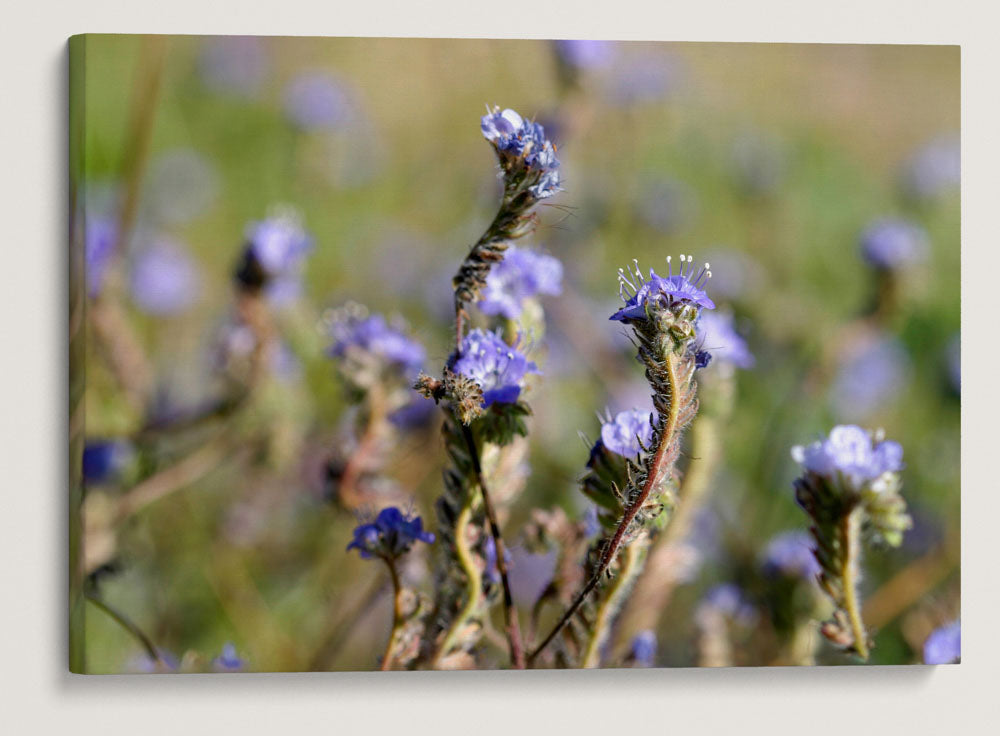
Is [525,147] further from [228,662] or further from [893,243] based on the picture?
[893,243]

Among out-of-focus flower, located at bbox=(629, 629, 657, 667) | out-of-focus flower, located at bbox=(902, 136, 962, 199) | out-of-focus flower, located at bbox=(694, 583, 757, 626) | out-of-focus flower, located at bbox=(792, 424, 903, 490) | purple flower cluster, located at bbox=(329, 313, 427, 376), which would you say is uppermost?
out-of-focus flower, located at bbox=(902, 136, 962, 199)

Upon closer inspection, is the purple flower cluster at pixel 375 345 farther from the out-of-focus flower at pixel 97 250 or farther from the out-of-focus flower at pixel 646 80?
the out-of-focus flower at pixel 646 80

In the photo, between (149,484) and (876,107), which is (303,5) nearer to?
(149,484)

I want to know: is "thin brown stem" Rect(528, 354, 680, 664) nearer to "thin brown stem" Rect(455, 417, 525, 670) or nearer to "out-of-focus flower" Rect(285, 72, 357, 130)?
"thin brown stem" Rect(455, 417, 525, 670)

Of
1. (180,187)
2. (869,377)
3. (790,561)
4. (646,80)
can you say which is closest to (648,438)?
(790,561)

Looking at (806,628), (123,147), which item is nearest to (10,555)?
(123,147)

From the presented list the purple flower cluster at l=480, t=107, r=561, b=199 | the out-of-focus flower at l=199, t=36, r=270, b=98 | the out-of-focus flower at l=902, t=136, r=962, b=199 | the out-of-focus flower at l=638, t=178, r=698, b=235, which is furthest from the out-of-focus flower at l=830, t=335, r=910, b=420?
the out-of-focus flower at l=199, t=36, r=270, b=98

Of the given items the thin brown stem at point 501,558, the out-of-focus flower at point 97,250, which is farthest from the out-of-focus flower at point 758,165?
the out-of-focus flower at point 97,250
